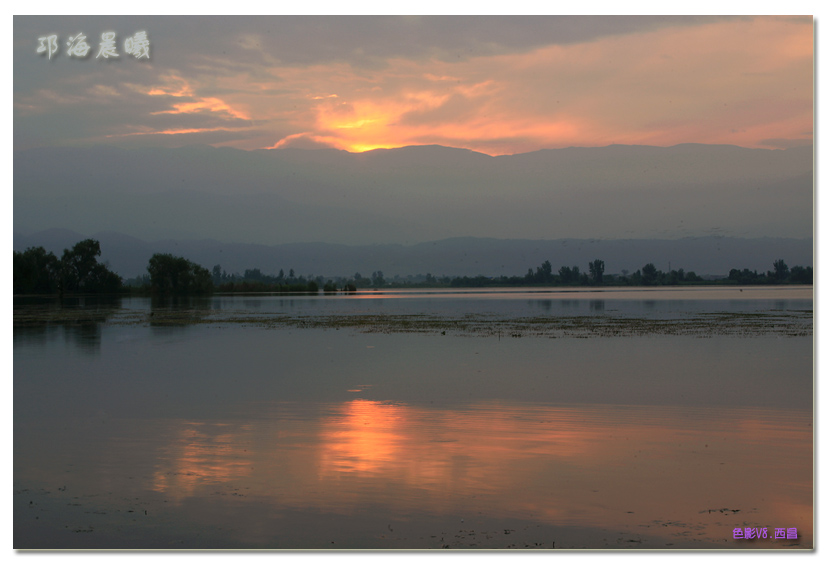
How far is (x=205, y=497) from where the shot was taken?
8062 mm

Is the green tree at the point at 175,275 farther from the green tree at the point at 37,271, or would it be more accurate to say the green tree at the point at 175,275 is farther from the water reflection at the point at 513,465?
the water reflection at the point at 513,465

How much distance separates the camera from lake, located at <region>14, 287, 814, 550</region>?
7.24 meters

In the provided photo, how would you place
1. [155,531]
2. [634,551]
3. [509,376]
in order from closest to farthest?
[634,551] < [155,531] < [509,376]

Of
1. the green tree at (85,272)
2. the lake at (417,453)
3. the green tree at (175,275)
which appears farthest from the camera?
the green tree at (175,275)

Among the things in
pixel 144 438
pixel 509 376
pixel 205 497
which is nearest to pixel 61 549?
pixel 205 497

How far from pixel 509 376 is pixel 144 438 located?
34.3 ft

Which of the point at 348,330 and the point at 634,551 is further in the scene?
the point at 348,330

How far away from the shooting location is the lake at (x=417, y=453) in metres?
7.24

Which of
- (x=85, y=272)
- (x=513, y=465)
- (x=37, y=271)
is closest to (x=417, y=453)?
(x=513, y=465)

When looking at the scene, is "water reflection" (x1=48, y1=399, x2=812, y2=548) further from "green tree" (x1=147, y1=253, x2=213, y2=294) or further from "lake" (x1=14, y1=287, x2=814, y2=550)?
"green tree" (x1=147, y1=253, x2=213, y2=294)

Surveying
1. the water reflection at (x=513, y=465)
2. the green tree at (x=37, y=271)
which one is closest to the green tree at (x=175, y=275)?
the green tree at (x=37, y=271)

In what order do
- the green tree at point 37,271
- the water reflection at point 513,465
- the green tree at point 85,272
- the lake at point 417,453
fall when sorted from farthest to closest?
the green tree at point 85,272
the green tree at point 37,271
the water reflection at point 513,465
the lake at point 417,453

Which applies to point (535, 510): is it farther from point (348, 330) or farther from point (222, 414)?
point (348, 330)

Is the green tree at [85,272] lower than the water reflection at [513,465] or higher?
higher
